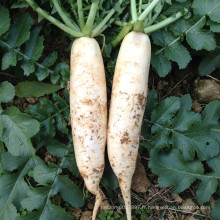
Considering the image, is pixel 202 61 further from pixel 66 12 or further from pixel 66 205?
pixel 66 205

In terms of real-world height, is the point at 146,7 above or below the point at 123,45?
above

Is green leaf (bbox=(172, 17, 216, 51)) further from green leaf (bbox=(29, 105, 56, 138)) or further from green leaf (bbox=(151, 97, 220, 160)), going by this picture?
green leaf (bbox=(29, 105, 56, 138))

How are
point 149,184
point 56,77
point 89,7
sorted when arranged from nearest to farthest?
point 89,7
point 56,77
point 149,184

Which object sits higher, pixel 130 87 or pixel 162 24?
pixel 162 24

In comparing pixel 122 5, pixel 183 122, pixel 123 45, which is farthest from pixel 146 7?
pixel 183 122

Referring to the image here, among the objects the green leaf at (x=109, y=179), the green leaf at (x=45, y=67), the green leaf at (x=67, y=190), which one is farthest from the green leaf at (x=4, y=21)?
the green leaf at (x=109, y=179)

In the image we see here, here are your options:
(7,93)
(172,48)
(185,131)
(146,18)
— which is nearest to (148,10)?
(146,18)

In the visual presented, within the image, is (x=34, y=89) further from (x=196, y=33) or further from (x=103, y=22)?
(x=196, y=33)
